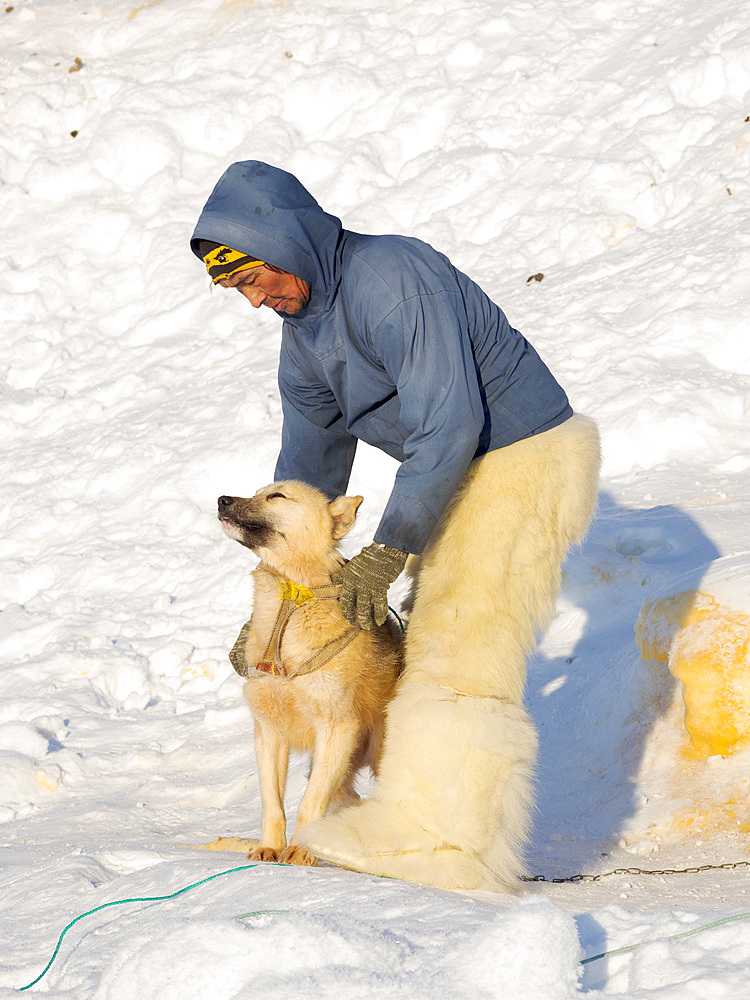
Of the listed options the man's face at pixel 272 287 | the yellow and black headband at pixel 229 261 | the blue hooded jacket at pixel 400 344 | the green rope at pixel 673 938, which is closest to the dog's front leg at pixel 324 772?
the blue hooded jacket at pixel 400 344

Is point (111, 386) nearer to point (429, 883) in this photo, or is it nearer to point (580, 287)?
point (580, 287)

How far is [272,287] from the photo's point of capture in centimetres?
303

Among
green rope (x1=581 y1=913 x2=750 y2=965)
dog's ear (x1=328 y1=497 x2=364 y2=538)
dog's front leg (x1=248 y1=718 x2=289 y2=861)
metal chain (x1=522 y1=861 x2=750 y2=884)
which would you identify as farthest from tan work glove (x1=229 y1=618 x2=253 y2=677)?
green rope (x1=581 y1=913 x2=750 y2=965)

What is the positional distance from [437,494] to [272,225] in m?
0.93

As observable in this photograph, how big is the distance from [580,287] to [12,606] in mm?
5026

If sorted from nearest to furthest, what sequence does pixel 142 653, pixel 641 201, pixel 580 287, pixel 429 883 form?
pixel 429 883 → pixel 142 653 → pixel 580 287 → pixel 641 201

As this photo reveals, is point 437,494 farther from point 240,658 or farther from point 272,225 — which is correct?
point 240,658

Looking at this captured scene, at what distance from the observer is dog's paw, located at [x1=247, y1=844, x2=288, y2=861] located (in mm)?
3271

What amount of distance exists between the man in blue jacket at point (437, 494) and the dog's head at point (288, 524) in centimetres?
45

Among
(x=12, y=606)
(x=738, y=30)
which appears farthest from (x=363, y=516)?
(x=738, y=30)

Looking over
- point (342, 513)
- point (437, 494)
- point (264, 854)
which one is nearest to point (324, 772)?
point (264, 854)

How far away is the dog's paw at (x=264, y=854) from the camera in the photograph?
10.7ft

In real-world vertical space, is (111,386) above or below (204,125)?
below

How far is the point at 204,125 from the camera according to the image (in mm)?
11211
